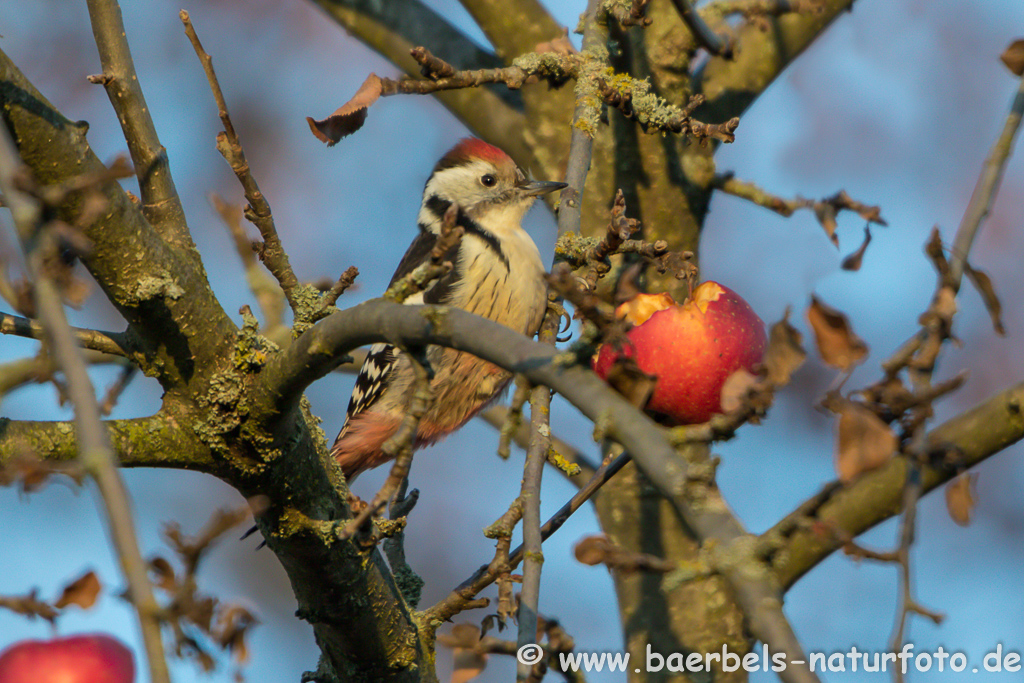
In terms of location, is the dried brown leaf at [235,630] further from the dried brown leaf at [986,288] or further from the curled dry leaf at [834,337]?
the dried brown leaf at [986,288]

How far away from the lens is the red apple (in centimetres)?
193

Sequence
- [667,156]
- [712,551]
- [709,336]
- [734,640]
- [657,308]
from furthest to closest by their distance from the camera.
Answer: [667,156]
[734,640]
[657,308]
[709,336]
[712,551]

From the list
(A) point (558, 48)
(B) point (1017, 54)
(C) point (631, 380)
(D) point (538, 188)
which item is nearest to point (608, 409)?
(C) point (631, 380)

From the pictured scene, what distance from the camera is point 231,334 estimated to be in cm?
200

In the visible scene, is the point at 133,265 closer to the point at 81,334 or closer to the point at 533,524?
the point at 81,334

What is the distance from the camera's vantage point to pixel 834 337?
1008 millimetres

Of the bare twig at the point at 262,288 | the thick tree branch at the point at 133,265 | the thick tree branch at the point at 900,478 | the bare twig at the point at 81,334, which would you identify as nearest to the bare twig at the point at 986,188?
the thick tree branch at the point at 900,478

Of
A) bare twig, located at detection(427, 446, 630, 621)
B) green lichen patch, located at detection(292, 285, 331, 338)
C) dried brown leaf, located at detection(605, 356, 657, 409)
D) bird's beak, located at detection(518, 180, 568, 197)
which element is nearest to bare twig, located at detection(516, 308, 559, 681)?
bare twig, located at detection(427, 446, 630, 621)

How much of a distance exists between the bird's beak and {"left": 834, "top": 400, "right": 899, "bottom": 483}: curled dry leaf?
2.94 m

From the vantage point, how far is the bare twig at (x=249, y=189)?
194 centimetres

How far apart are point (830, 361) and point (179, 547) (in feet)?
2.46

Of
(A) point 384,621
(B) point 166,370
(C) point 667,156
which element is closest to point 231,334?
(B) point 166,370

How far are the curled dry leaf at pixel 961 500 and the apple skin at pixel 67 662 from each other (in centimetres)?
112

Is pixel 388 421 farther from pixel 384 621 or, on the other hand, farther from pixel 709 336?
pixel 709 336
